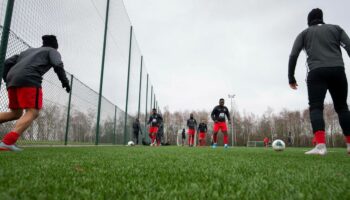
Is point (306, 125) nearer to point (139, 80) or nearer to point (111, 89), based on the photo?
point (139, 80)

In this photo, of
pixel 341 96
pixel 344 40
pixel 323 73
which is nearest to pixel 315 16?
pixel 344 40

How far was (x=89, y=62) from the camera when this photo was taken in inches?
392

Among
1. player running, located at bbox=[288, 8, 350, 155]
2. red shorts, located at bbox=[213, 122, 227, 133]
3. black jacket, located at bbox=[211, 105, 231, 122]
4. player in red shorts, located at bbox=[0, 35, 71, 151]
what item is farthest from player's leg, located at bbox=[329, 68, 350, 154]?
black jacket, located at bbox=[211, 105, 231, 122]

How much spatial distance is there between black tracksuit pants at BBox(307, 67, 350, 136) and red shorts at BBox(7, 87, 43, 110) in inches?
166

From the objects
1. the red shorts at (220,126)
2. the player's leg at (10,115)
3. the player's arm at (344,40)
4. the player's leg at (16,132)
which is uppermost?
the player's arm at (344,40)

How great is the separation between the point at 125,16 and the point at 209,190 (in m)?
15.2

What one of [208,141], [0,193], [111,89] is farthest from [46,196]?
[208,141]

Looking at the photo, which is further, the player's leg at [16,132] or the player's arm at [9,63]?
the player's arm at [9,63]

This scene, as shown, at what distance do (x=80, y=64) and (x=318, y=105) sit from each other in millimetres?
7889

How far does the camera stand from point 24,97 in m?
3.83

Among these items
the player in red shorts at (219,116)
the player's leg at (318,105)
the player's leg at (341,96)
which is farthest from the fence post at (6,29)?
the player in red shorts at (219,116)

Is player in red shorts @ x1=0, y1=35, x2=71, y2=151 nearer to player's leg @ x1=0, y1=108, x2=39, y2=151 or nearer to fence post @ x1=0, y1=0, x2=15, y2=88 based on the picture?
player's leg @ x1=0, y1=108, x2=39, y2=151

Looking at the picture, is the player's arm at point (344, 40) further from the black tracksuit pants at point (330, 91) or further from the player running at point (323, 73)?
the black tracksuit pants at point (330, 91)

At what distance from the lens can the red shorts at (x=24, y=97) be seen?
12.6ft
